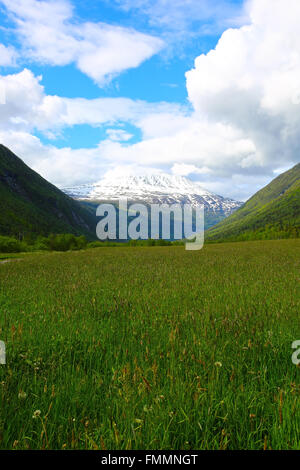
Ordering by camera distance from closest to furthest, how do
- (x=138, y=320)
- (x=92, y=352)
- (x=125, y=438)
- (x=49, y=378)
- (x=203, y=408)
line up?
(x=125, y=438)
(x=203, y=408)
(x=49, y=378)
(x=92, y=352)
(x=138, y=320)

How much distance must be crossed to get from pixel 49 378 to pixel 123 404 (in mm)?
1273

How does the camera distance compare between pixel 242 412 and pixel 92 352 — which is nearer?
pixel 242 412

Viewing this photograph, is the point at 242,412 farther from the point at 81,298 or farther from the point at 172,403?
the point at 81,298

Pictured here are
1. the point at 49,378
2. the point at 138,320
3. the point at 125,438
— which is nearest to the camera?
the point at 125,438

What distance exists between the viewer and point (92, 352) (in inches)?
160

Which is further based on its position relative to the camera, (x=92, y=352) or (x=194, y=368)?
(x=92, y=352)

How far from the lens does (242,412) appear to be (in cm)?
257

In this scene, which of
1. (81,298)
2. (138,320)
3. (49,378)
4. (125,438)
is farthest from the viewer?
(81,298)

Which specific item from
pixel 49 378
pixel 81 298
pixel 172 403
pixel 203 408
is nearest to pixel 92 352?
pixel 49 378

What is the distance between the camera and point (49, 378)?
331 cm
